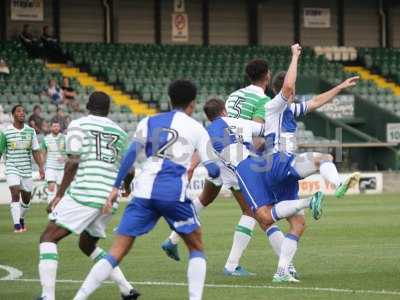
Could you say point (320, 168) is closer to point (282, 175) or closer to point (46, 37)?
point (282, 175)

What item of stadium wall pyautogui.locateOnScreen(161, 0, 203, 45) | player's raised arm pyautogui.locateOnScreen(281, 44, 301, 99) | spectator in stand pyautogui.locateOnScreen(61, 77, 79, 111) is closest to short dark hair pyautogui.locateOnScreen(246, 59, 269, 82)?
player's raised arm pyautogui.locateOnScreen(281, 44, 301, 99)

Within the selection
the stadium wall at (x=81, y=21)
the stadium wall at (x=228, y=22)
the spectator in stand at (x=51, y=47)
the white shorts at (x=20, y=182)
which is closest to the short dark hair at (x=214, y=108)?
the white shorts at (x=20, y=182)

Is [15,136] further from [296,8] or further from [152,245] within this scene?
[296,8]

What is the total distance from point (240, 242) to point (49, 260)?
3411 millimetres

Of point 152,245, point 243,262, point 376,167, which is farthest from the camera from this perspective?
point 376,167

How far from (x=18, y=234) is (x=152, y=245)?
3.30 metres

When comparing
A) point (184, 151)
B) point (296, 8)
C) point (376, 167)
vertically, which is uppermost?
point (296, 8)

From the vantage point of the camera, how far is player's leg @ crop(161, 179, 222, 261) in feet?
44.5

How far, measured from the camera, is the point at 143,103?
3756cm

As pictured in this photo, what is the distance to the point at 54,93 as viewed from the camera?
112ft

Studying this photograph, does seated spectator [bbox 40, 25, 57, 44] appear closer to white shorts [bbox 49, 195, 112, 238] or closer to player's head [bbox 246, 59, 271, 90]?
player's head [bbox 246, 59, 271, 90]

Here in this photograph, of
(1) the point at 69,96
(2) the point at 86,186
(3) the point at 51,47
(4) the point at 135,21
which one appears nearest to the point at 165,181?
(2) the point at 86,186

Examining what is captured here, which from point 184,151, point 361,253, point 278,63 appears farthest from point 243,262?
point 278,63

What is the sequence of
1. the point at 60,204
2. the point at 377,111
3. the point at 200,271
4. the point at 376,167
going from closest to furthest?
the point at 200,271, the point at 60,204, the point at 376,167, the point at 377,111
